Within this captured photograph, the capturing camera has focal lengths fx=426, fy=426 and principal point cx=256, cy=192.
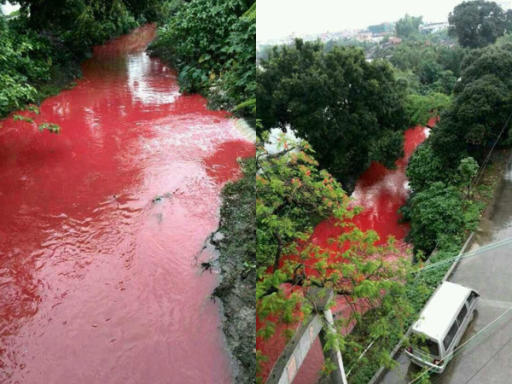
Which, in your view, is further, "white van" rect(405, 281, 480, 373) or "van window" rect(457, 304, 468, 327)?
"van window" rect(457, 304, 468, 327)

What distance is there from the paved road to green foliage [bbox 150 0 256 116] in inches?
123

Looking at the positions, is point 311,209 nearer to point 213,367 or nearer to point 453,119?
point 213,367

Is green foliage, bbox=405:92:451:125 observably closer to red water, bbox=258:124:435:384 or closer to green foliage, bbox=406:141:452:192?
red water, bbox=258:124:435:384

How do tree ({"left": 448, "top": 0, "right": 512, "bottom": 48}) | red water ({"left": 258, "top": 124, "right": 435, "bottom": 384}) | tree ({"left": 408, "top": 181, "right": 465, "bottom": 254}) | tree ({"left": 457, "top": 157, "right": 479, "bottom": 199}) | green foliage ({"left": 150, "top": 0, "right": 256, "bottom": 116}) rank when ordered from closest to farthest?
red water ({"left": 258, "top": 124, "right": 435, "bottom": 384}) < tree ({"left": 408, "top": 181, "right": 465, "bottom": 254}) < tree ({"left": 457, "top": 157, "right": 479, "bottom": 199}) < tree ({"left": 448, "top": 0, "right": 512, "bottom": 48}) < green foliage ({"left": 150, "top": 0, "right": 256, "bottom": 116})

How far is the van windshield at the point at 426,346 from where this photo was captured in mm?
3318

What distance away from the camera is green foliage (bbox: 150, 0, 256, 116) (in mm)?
5738

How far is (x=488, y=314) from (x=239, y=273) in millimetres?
2089

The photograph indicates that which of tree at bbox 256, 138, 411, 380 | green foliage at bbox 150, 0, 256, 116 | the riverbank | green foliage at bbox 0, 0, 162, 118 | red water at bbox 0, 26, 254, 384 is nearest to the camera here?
tree at bbox 256, 138, 411, 380

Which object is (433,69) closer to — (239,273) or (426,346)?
(426,346)

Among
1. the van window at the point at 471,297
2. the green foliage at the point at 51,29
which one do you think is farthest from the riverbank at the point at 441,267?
the green foliage at the point at 51,29

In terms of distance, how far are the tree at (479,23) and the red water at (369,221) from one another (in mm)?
1820

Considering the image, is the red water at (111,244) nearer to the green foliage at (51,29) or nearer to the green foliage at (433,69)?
the green foliage at (51,29)

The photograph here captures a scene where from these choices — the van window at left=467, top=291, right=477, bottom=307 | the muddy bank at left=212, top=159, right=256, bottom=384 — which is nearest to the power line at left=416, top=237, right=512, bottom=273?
the van window at left=467, top=291, right=477, bottom=307

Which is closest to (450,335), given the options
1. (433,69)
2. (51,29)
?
(433,69)
